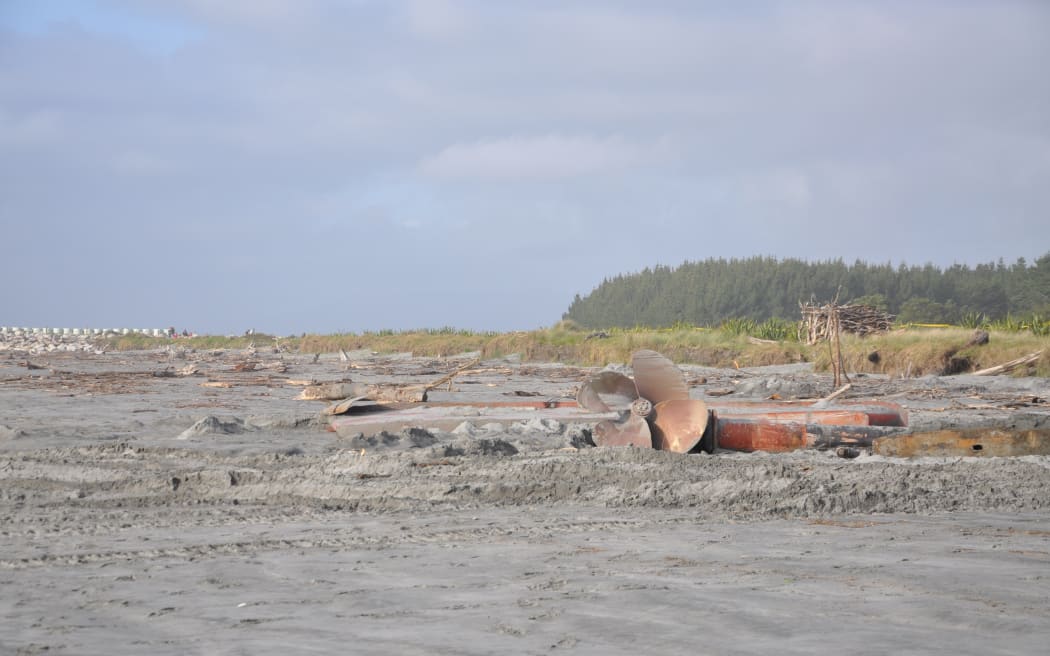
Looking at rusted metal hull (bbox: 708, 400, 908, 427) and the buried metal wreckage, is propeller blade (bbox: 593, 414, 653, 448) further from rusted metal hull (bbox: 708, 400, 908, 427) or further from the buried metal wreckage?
rusted metal hull (bbox: 708, 400, 908, 427)

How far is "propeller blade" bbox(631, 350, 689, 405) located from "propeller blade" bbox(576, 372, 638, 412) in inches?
12.2

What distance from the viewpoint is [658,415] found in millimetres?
9352

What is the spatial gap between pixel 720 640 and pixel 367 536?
278cm

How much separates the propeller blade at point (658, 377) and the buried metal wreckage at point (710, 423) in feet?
0.03

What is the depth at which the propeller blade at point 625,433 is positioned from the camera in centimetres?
910

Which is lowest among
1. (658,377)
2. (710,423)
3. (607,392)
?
(710,423)

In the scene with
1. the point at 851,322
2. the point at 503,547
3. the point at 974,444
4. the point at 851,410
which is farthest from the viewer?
the point at 851,322

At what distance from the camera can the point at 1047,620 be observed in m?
3.51

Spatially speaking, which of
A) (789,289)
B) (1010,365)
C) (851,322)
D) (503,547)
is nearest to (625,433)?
(503,547)

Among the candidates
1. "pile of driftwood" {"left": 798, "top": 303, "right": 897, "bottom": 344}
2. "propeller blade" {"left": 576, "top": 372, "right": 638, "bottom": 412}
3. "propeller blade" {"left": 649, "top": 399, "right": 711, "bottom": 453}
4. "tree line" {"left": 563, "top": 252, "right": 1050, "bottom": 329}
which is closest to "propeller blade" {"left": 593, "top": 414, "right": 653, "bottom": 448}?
"propeller blade" {"left": 649, "top": 399, "right": 711, "bottom": 453}

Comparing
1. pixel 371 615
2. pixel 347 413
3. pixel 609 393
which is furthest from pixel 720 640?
pixel 347 413

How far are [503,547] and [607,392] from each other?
5.12m

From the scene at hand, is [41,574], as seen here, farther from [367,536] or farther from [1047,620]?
[1047,620]

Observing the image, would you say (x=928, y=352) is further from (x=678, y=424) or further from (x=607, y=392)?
(x=678, y=424)
